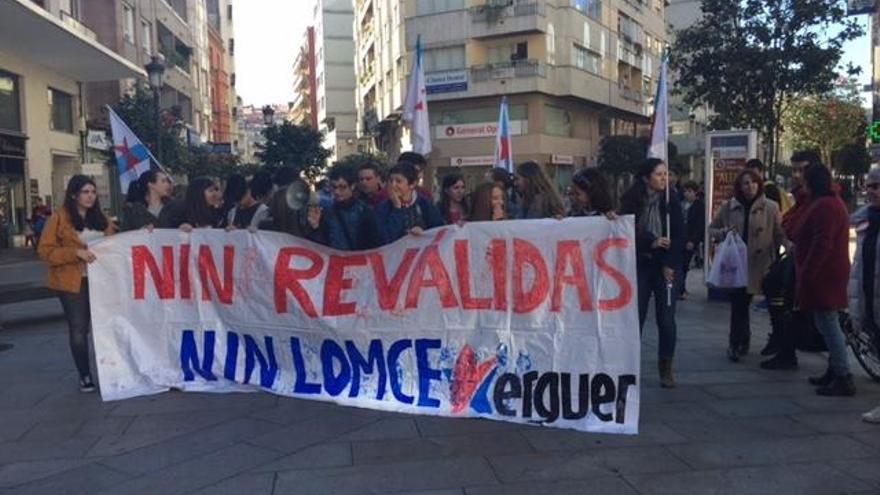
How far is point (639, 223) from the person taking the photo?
248 inches

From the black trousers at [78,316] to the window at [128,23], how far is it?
29563 mm

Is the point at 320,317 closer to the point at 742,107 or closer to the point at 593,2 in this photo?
the point at 742,107

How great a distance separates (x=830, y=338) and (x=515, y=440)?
111 inches

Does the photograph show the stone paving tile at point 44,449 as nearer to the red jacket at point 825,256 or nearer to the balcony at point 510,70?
the red jacket at point 825,256

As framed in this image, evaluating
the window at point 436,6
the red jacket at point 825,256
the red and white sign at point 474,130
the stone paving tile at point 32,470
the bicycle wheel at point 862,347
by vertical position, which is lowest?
the stone paving tile at point 32,470

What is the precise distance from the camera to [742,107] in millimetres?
20812

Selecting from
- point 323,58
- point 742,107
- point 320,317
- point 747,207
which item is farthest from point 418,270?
point 323,58

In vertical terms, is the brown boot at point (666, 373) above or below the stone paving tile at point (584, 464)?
above

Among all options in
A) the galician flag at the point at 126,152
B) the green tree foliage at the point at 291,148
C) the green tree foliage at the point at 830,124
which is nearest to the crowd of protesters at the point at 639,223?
the galician flag at the point at 126,152

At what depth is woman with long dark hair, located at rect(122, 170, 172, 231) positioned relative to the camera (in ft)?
22.8

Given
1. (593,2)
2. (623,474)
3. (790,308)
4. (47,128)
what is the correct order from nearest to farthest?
1. (623,474)
2. (790,308)
3. (47,128)
4. (593,2)

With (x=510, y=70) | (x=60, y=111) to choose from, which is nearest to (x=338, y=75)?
(x=510, y=70)

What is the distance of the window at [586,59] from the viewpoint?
152ft

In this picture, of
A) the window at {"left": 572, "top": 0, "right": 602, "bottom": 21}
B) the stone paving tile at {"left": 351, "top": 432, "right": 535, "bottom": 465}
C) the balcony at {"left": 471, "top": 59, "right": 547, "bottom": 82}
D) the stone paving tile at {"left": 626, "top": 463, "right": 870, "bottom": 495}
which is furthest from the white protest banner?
the window at {"left": 572, "top": 0, "right": 602, "bottom": 21}
